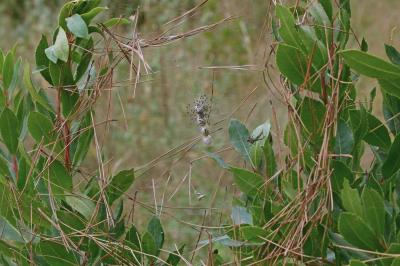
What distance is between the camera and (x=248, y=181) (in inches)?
58.1

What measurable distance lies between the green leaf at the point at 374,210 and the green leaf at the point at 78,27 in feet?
2.00

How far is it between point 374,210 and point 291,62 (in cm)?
29

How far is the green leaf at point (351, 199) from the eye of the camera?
1302mm

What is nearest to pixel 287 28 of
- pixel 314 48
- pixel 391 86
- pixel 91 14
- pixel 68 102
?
pixel 314 48

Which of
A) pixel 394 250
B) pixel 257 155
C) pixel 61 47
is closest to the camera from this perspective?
pixel 394 250

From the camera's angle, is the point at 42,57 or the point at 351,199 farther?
the point at 42,57

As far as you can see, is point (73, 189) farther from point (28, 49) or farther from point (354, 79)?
point (28, 49)

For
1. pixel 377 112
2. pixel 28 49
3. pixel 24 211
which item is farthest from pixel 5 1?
pixel 24 211

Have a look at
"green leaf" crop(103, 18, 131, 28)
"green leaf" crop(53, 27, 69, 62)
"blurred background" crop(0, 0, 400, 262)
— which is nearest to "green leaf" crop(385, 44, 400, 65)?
"green leaf" crop(103, 18, 131, 28)

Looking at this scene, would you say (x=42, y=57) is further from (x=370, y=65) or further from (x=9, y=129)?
(x=370, y=65)

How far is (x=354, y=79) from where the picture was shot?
155cm

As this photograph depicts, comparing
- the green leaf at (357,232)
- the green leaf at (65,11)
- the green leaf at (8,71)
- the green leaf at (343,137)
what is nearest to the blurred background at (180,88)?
the green leaf at (8,71)

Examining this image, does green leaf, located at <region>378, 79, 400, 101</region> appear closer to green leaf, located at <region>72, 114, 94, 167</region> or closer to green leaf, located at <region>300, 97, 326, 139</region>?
green leaf, located at <region>300, 97, 326, 139</region>

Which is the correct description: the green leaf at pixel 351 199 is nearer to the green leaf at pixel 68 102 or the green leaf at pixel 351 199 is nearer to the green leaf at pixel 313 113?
the green leaf at pixel 313 113
